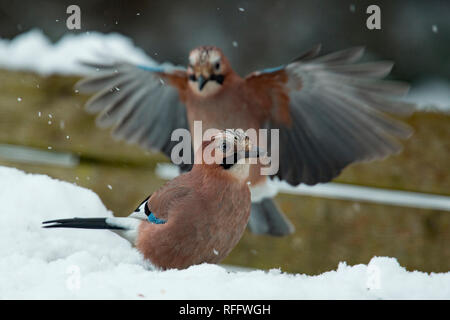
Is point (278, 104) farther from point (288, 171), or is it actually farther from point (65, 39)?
point (65, 39)

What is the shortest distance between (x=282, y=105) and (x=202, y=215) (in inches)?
24.8

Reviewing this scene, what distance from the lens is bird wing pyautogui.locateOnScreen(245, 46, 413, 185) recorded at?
1584mm

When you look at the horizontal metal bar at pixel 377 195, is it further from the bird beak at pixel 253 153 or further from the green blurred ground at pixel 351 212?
the bird beak at pixel 253 153

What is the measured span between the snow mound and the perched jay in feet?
0.95

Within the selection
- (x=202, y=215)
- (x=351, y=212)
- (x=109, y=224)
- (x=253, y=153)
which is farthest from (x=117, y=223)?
(x=351, y=212)

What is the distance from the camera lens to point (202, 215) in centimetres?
116

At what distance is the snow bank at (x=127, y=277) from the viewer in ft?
3.13

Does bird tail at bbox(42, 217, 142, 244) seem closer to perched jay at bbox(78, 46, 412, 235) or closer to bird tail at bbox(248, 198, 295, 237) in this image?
perched jay at bbox(78, 46, 412, 235)

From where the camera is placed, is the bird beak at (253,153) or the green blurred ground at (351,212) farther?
the green blurred ground at (351,212)

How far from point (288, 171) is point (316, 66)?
291 mm

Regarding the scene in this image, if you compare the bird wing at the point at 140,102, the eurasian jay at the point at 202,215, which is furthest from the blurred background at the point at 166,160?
the eurasian jay at the point at 202,215

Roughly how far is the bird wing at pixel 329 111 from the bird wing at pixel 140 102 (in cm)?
21

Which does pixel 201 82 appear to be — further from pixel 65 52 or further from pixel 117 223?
pixel 65 52

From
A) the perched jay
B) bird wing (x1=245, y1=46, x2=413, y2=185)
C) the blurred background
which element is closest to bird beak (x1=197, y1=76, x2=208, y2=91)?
the perched jay
